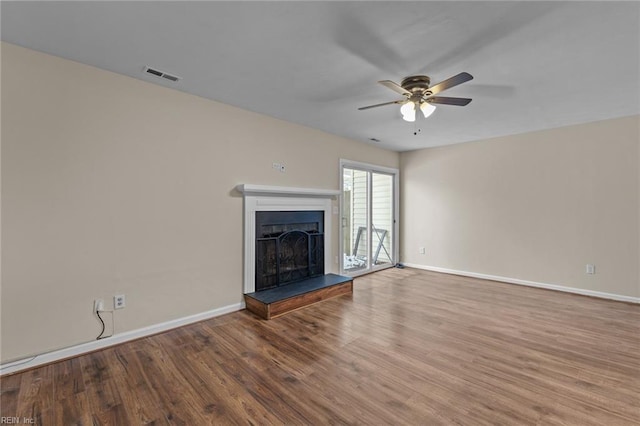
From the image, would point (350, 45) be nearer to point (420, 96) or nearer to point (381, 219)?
point (420, 96)

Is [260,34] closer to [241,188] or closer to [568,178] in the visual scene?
[241,188]

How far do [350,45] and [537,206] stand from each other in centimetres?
417

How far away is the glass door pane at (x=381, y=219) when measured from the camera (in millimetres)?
5708

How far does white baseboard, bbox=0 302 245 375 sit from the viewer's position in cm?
222

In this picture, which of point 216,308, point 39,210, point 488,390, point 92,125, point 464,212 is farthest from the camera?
point 464,212

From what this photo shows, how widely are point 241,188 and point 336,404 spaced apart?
248 centimetres

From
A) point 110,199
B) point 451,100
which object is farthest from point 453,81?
point 110,199

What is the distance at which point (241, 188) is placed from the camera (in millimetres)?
3479

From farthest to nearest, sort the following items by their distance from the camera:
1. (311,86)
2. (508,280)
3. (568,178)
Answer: (508,280) → (568,178) → (311,86)

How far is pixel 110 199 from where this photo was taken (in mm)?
2648

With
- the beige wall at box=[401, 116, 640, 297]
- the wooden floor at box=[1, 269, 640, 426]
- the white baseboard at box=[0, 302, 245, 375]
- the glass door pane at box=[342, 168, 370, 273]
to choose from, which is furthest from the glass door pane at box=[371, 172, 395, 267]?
the white baseboard at box=[0, 302, 245, 375]

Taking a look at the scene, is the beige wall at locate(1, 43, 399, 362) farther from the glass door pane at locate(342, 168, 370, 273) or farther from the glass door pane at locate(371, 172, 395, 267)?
the glass door pane at locate(371, 172, 395, 267)

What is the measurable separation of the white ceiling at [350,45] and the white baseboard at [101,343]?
246cm

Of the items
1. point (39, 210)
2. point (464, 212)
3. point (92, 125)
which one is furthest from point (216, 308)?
point (464, 212)
